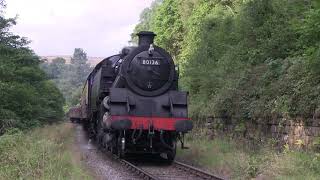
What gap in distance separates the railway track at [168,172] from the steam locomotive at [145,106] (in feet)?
1.98

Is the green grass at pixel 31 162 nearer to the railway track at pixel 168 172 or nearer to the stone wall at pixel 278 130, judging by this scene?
the railway track at pixel 168 172

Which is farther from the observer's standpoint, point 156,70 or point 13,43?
point 13,43

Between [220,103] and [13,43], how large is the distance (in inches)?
625

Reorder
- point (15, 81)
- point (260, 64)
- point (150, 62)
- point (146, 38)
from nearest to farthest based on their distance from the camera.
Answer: point (150, 62)
point (146, 38)
point (260, 64)
point (15, 81)

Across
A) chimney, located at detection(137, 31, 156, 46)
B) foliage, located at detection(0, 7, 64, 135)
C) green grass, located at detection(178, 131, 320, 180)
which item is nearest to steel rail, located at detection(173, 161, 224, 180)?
green grass, located at detection(178, 131, 320, 180)

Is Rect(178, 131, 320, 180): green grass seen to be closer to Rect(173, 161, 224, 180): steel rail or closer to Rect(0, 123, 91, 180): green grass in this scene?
Rect(173, 161, 224, 180): steel rail

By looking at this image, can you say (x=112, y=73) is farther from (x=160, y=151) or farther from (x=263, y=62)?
(x=263, y=62)

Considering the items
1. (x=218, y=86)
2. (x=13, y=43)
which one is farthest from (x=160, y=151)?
(x=13, y=43)

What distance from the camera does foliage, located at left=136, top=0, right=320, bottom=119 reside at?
44.4 ft

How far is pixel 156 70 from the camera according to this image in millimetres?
15125

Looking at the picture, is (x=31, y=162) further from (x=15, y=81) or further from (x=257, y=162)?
(x=15, y=81)

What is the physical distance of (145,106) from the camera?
14617mm

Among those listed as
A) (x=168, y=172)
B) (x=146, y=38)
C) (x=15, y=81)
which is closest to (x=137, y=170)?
(x=168, y=172)

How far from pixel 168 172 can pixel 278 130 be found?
3.87m
